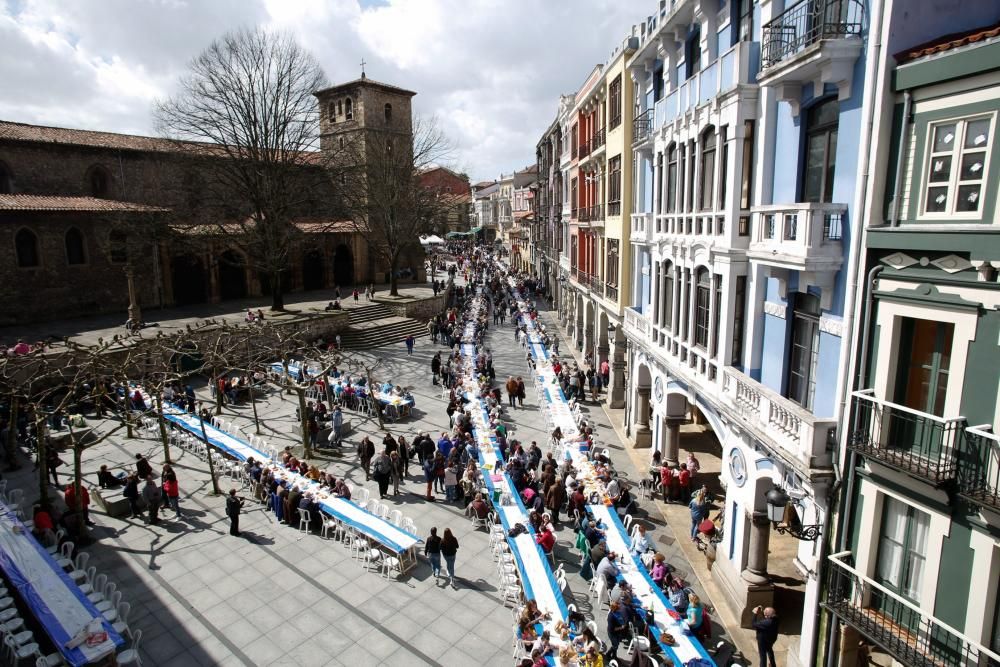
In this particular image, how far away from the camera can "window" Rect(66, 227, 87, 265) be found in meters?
33.0

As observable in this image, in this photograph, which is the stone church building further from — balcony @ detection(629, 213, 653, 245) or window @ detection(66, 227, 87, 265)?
balcony @ detection(629, 213, 653, 245)

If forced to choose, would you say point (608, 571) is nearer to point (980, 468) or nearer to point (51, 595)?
point (980, 468)

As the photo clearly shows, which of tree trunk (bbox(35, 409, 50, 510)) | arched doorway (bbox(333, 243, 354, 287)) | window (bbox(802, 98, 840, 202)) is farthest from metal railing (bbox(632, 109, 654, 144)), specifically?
arched doorway (bbox(333, 243, 354, 287))

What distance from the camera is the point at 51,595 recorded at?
1008 centimetres

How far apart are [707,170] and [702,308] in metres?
3.13

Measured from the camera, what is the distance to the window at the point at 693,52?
46.0ft

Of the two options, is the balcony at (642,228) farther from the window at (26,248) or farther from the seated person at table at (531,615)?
the window at (26,248)

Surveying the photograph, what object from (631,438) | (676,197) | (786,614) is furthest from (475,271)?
(786,614)

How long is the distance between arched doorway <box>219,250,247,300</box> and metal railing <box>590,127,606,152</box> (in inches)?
1103

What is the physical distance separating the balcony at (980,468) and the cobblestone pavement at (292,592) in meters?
7.14

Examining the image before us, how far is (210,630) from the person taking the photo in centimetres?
1077

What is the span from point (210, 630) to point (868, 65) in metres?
14.3

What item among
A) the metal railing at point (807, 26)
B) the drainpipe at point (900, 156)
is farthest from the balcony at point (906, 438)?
the metal railing at point (807, 26)

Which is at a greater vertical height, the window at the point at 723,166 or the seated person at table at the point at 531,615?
the window at the point at 723,166
